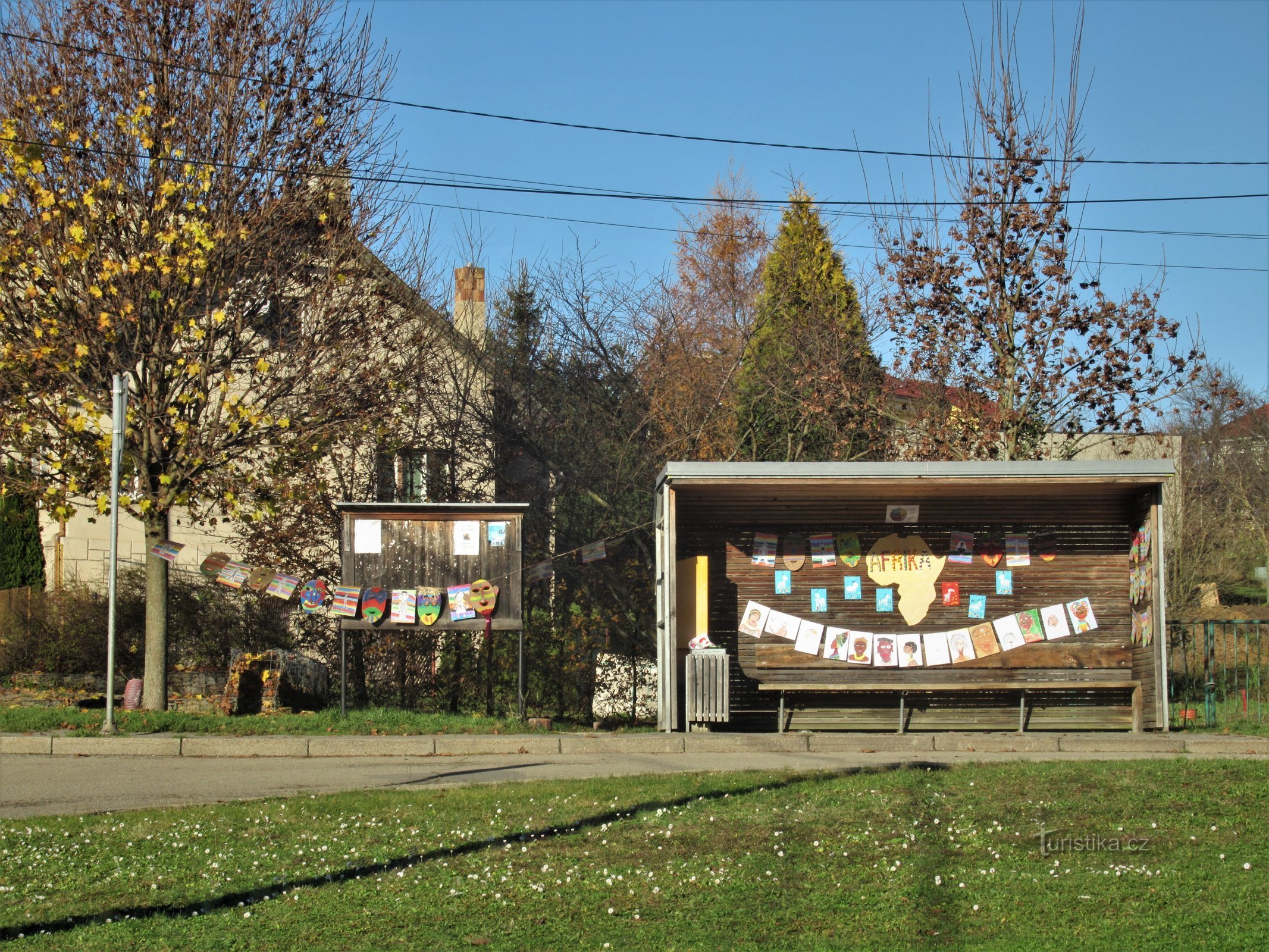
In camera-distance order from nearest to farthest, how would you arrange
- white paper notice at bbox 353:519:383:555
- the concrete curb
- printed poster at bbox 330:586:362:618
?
the concrete curb
printed poster at bbox 330:586:362:618
white paper notice at bbox 353:519:383:555

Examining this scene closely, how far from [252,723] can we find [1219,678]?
1274cm

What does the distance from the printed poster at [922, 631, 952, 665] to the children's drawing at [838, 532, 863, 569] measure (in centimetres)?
125

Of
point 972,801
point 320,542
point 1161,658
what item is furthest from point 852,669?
point 320,542

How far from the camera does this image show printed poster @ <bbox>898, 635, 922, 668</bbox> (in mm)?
14930

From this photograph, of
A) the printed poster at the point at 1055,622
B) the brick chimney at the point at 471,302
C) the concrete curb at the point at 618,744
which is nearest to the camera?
the concrete curb at the point at 618,744

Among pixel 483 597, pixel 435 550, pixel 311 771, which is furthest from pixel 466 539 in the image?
pixel 311 771

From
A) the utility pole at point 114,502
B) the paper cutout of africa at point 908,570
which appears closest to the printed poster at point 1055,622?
the paper cutout of africa at point 908,570

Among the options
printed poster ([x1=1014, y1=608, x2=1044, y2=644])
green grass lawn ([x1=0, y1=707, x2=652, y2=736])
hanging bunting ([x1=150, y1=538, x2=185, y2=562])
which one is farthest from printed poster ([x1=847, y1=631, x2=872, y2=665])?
hanging bunting ([x1=150, y1=538, x2=185, y2=562])

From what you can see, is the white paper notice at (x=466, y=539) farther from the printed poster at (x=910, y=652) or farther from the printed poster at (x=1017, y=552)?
the printed poster at (x=1017, y=552)

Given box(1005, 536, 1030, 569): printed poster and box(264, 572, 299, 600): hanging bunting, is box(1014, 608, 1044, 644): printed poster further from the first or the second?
box(264, 572, 299, 600): hanging bunting

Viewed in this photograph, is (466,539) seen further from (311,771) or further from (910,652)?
(910,652)

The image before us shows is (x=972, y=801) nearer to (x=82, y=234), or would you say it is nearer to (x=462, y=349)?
(x=82, y=234)

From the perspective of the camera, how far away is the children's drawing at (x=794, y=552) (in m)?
15.1

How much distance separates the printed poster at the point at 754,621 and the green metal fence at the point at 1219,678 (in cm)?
476
